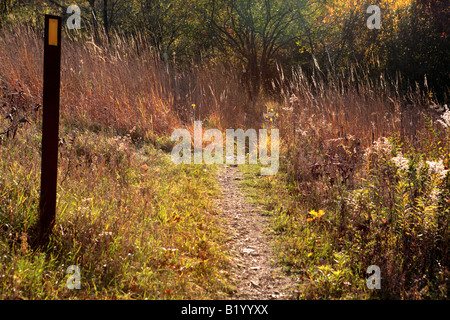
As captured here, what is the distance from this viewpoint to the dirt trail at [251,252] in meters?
2.87

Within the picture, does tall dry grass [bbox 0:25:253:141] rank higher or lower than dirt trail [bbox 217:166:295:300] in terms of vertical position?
higher

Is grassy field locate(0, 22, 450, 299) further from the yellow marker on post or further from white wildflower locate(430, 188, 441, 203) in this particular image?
the yellow marker on post

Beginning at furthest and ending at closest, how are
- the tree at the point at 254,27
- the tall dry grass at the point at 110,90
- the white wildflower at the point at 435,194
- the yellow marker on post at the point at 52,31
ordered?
1. the tree at the point at 254,27
2. the tall dry grass at the point at 110,90
3. the white wildflower at the point at 435,194
4. the yellow marker on post at the point at 52,31

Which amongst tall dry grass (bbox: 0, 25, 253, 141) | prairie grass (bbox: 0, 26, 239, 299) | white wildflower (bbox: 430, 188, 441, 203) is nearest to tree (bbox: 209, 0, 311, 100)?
tall dry grass (bbox: 0, 25, 253, 141)

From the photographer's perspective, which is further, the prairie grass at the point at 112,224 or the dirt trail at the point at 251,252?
the dirt trail at the point at 251,252

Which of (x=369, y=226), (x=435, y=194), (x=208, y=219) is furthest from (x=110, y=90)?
(x=435, y=194)

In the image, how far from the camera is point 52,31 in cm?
255

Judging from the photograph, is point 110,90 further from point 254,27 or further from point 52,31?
point 254,27

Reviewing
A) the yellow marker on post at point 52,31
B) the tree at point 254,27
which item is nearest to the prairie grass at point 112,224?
the yellow marker on post at point 52,31

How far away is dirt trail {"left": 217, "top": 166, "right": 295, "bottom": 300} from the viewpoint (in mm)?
2867

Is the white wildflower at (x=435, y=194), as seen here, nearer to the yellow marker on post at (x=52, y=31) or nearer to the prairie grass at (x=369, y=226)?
the prairie grass at (x=369, y=226)

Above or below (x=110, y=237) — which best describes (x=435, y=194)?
above

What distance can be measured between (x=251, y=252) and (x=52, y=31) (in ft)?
7.43

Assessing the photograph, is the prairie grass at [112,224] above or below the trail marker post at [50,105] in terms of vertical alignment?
below
